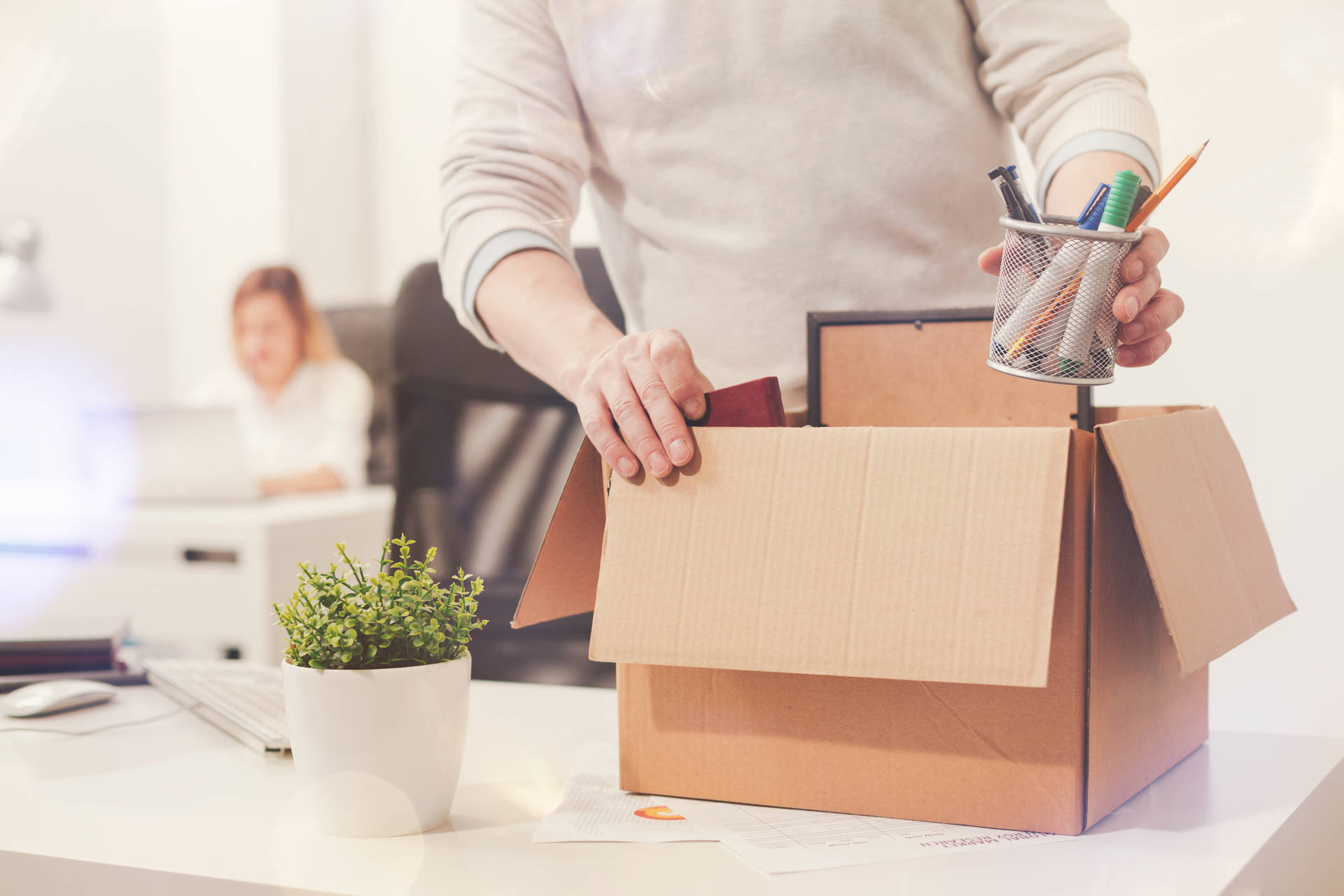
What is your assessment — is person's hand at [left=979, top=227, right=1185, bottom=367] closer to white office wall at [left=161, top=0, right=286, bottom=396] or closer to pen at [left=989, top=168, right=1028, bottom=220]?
pen at [left=989, top=168, right=1028, bottom=220]

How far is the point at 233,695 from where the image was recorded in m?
0.79

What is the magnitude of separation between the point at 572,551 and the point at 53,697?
441 millimetres

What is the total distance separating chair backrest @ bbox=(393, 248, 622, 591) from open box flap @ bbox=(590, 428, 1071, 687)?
882 mm

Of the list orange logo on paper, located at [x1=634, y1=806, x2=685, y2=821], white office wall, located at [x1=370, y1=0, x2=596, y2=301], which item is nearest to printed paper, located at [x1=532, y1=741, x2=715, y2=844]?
orange logo on paper, located at [x1=634, y1=806, x2=685, y2=821]

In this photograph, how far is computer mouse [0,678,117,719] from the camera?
76cm

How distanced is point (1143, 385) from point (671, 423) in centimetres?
71

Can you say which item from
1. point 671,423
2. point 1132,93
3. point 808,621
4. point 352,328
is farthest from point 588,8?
point 352,328

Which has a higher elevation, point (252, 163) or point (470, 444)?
point (252, 163)

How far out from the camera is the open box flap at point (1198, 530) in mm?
492

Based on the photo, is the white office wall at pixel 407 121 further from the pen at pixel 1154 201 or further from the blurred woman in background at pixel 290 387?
the pen at pixel 1154 201

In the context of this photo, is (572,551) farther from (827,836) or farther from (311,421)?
(311,421)

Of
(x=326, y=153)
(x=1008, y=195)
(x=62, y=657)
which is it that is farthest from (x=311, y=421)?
(x=1008, y=195)

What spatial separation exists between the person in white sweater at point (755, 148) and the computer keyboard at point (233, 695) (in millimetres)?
325

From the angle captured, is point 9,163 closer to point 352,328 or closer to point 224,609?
point 352,328
